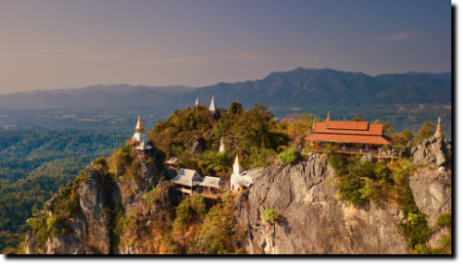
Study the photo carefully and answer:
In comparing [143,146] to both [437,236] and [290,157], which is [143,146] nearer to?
[290,157]

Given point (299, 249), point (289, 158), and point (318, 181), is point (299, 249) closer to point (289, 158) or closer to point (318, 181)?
point (318, 181)

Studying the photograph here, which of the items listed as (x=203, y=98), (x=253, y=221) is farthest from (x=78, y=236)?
(x=203, y=98)

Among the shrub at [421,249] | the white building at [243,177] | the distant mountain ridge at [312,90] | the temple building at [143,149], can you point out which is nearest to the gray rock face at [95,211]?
the temple building at [143,149]

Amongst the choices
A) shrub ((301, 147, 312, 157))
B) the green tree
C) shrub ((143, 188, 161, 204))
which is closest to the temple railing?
shrub ((301, 147, 312, 157))

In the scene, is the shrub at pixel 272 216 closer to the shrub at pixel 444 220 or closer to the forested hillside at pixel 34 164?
the shrub at pixel 444 220

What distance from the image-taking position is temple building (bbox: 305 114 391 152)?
12961 millimetres

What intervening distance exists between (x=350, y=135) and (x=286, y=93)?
13870 centimetres

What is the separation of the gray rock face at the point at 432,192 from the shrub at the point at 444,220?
175 mm

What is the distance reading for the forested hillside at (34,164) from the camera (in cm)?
2732

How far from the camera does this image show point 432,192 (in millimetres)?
10641

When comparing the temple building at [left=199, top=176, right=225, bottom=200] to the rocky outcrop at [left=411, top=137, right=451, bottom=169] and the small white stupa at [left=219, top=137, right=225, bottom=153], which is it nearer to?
the small white stupa at [left=219, top=137, right=225, bottom=153]

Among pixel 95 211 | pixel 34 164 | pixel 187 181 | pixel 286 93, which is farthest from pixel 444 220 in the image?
pixel 286 93

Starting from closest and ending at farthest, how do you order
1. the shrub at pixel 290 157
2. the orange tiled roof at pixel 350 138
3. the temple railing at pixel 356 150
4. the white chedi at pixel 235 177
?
the temple railing at pixel 356 150, the orange tiled roof at pixel 350 138, the shrub at pixel 290 157, the white chedi at pixel 235 177

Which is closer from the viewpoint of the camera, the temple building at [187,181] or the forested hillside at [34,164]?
the temple building at [187,181]
